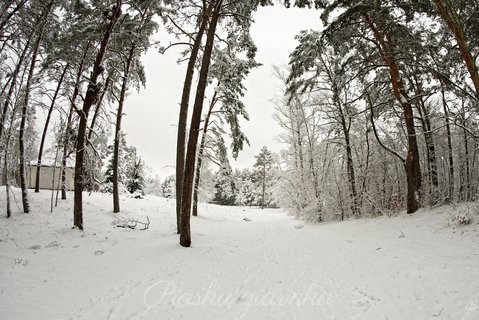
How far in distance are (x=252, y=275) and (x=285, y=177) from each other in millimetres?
13026

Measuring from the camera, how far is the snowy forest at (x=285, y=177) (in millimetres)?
4434

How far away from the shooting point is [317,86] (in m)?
13.5

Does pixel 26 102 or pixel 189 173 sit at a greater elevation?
pixel 26 102

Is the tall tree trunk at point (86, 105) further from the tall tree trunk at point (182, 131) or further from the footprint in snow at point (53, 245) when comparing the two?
the tall tree trunk at point (182, 131)

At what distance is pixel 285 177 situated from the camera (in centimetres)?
1831

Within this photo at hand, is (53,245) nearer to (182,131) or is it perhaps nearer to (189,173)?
(189,173)

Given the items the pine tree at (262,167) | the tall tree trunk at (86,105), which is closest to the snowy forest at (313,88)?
the tall tree trunk at (86,105)

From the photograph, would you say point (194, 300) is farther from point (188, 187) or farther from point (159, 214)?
point (159, 214)

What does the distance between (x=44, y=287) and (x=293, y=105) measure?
1625cm

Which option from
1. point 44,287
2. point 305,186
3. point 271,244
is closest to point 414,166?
point 271,244

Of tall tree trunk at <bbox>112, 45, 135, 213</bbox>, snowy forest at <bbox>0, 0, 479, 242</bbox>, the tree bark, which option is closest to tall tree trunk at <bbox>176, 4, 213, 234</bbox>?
snowy forest at <bbox>0, 0, 479, 242</bbox>

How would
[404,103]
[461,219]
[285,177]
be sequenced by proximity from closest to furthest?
1. [461,219]
2. [404,103]
3. [285,177]

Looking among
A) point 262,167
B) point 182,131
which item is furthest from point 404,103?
point 262,167

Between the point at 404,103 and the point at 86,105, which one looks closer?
the point at 404,103
